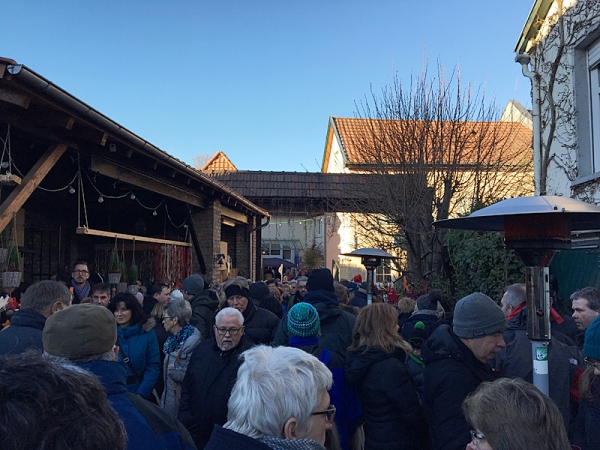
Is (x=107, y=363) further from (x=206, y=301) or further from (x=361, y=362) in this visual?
(x=206, y=301)

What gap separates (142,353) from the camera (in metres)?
4.50

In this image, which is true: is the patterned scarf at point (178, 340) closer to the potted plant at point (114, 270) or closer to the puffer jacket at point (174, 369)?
the puffer jacket at point (174, 369)

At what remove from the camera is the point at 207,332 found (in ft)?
18.5

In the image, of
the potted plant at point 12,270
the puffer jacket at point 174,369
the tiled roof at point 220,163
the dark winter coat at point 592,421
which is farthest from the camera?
the tiled roof at point 220,163

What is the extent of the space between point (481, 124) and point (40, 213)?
9420 mm

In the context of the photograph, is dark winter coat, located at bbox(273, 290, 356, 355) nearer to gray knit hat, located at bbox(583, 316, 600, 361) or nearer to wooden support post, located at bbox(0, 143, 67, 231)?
gray knit hat, located at bbox(583, 316, 600, 361)

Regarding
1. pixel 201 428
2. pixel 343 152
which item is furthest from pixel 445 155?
pixel 343 152

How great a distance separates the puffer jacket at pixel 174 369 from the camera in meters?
4.33

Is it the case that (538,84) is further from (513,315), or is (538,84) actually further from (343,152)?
(343,152)

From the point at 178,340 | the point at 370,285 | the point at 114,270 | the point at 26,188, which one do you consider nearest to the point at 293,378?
the point at 178,340

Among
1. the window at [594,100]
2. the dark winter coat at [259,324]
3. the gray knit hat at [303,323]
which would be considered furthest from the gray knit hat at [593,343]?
the window at [594,100]

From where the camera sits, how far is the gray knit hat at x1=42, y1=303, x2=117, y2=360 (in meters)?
2.24

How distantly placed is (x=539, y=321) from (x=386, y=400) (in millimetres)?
1124

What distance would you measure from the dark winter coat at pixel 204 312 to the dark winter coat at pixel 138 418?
3.38 meters
